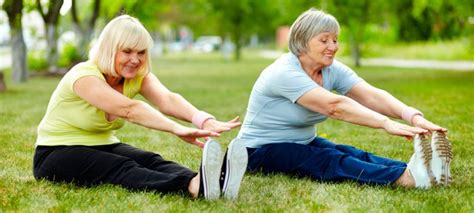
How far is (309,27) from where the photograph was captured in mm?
4812

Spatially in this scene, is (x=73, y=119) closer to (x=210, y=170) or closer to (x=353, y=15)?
(x=210, y=170)

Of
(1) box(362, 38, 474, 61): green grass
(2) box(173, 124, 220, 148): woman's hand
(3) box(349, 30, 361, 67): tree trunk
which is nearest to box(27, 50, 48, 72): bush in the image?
(3) box(349, 30, 361, 67): tree trunk

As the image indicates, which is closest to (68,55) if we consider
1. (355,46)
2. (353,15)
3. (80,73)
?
(353,15)

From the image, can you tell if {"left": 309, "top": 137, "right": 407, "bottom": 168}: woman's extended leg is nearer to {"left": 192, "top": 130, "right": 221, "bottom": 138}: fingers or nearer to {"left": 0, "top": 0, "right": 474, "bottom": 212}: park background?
{"left": 0, "top": 0, "right": 474, "bottom": 212}: park background

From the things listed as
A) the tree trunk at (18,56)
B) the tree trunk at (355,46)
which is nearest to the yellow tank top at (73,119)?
the tree trunk at (18,56)

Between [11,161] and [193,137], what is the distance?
7.40ft

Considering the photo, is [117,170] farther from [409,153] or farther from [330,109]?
[409,153]

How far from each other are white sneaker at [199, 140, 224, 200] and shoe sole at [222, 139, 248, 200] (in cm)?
5

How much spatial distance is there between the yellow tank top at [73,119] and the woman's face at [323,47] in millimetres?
1086

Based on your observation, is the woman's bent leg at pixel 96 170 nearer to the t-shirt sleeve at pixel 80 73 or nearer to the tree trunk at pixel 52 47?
the t-shirt sleeve at pixel 80 73

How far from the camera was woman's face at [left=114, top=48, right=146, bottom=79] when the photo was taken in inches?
172

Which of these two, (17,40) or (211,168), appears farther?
(17,40)

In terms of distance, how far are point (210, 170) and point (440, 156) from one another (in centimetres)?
135

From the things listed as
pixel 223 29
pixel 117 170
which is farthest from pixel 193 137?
pixel 223 29
